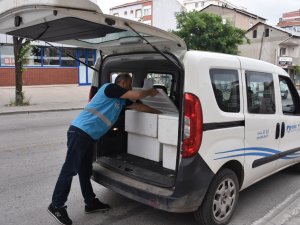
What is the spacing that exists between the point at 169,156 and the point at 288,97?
2293 mm

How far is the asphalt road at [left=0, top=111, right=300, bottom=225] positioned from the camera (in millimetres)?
3887

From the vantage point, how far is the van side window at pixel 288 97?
4.65 m

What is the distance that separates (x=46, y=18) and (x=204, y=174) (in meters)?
2.01

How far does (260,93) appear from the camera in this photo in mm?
4133

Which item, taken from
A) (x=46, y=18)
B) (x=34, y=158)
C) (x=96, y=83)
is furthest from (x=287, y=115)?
(x=34, y=158)

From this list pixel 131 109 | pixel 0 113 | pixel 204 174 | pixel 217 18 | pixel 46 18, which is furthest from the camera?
pixel 217 18

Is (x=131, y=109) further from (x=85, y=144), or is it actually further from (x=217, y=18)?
(x=217, y=18)

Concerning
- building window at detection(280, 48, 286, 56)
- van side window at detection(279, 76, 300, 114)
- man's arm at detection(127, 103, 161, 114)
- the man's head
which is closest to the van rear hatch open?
man's arm at detection(127, 103, 161, 114)

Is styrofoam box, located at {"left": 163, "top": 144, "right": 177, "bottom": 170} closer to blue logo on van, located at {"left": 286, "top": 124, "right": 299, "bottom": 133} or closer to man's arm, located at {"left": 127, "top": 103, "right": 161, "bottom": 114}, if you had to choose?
man's arm, located at {"left": 127, "top": 103, "right": 161, "bottom": 114}

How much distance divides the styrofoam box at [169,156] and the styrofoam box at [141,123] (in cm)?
22

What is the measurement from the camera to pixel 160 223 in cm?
383

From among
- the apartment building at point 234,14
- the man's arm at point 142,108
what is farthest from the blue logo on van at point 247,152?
the apartment building at point 234,14

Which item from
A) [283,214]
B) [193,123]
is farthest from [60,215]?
[283,214]

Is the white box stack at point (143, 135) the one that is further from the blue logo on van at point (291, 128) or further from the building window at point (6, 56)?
the building window at point (6, 56)
